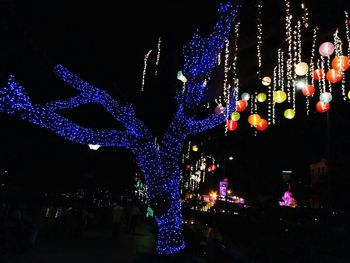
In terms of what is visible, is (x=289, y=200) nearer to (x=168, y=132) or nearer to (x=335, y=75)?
(x=335, y=75)

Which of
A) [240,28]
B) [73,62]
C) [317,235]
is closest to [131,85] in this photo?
[73,62]

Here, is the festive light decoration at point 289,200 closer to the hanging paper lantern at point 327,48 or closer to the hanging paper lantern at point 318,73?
the hanging paper lantern at point 318,73

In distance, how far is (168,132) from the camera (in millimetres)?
8883

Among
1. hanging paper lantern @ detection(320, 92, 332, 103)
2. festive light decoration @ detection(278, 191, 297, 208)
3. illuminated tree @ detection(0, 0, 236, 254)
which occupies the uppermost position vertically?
festive light decoration @ detection(278, 191, 297, 208)

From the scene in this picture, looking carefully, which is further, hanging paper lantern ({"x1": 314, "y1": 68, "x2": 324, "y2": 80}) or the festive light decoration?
the festive light decoration

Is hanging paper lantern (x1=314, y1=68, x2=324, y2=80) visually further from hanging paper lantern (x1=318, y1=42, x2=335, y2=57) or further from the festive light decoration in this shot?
the festive light decoration

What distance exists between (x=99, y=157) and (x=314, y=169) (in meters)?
26.6

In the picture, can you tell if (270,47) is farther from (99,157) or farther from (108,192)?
A: (108,192)

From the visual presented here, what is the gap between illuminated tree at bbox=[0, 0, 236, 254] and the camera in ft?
27.0

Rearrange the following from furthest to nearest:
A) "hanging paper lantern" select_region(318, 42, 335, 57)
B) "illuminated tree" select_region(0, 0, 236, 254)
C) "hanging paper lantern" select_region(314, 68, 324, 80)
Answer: "hanging paper lantern" select_region(314, 68, 324, 80), "hanging paper lantern" select_region(318, 42, 335, 57), "illuminated tree" select_region(0, 0, 236, 254)

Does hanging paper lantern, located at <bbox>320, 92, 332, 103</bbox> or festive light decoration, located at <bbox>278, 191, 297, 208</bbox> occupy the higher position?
festive light decoration, located at <bbox>278, 191, 297, 208</bbox>

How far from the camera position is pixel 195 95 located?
28.4ft

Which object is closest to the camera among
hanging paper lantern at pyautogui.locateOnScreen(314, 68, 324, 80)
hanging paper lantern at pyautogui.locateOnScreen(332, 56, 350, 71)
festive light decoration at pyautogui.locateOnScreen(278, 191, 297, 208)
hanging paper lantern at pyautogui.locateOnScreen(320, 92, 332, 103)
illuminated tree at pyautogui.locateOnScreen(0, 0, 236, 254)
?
illuminated tree at pyautogui.locateOnScreen(0, 0, 236, 254)

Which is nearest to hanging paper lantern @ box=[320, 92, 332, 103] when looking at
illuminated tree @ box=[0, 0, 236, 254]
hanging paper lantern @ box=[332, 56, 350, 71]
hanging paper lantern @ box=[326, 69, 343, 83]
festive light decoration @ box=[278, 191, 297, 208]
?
hanging paper lantern @ box=[326, 69, 343, 83]
